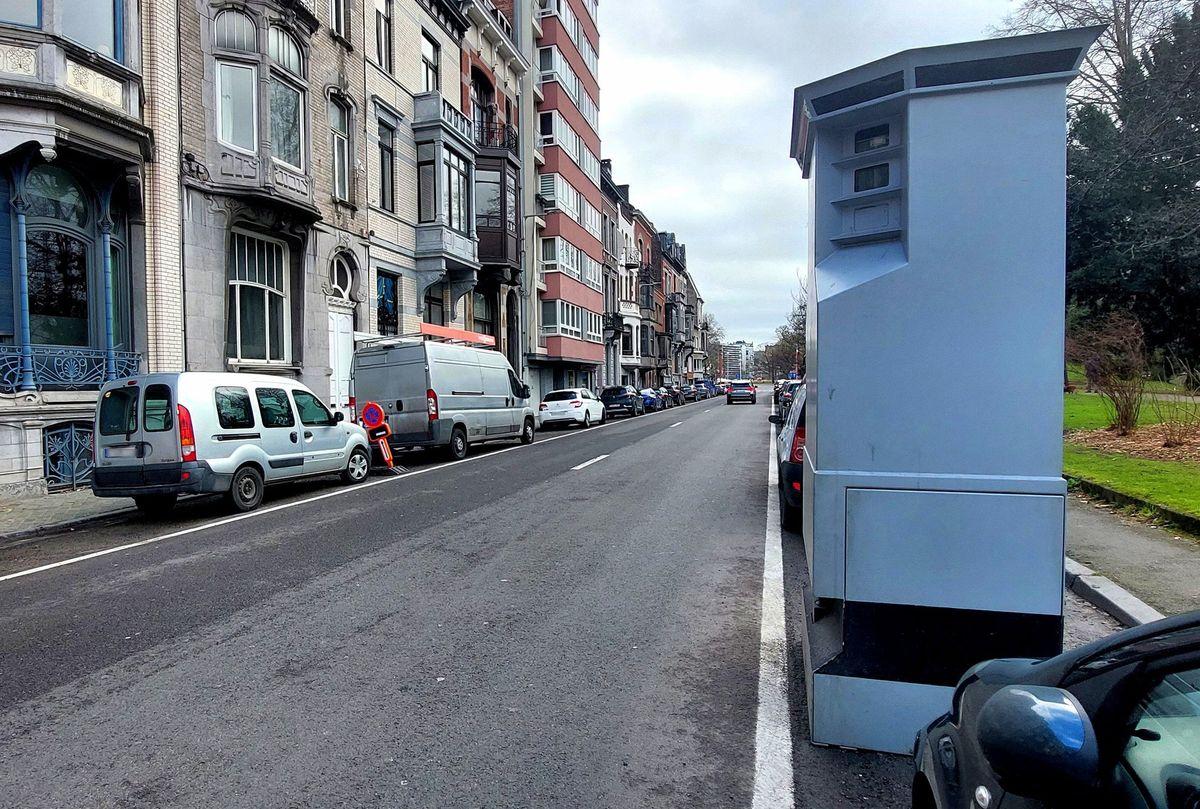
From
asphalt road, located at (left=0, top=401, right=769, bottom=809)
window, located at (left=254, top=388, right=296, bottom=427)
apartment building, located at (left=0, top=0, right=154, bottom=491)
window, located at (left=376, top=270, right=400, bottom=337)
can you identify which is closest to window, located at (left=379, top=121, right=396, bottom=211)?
window, located at (left=376, top=270, right=400, bottom=337)

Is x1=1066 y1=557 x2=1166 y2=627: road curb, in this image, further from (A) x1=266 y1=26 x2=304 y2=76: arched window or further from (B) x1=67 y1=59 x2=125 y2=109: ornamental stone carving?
(A) x1=266 y1=26 x2=304 y2=76: arched window

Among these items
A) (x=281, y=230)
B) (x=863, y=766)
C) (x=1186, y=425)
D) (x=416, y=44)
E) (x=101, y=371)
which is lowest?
(x=863, y=766)

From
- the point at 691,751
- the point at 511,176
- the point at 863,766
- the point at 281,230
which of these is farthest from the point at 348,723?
the point at 511,176

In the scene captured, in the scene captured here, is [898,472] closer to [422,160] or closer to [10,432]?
[10,432]

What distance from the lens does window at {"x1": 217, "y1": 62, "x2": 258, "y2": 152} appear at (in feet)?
52.2

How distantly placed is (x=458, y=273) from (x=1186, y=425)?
20735 millimetres

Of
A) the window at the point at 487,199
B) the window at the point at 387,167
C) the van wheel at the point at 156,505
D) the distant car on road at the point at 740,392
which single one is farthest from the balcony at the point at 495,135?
the distant car on road at the point at 740,392

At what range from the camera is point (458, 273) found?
25.5 m

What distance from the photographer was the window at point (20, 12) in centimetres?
1144

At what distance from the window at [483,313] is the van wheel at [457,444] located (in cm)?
1327

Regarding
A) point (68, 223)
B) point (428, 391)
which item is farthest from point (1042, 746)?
point (68, 223)

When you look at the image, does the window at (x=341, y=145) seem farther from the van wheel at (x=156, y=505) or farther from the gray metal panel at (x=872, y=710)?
the gray metal panel at (x=872, y=710)

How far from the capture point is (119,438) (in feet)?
30.7

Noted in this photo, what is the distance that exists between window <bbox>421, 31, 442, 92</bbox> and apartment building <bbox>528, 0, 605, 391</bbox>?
33.2 feet
